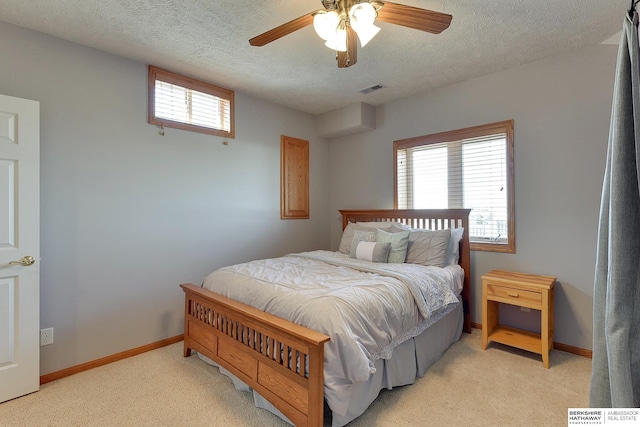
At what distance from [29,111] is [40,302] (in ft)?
4.57

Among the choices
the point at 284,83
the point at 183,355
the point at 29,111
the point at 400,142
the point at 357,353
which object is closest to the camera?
the point at 357,353

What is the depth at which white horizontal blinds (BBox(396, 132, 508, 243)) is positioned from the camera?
3.11 meters

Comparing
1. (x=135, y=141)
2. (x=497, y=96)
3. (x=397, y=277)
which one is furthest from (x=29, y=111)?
(x=497, y=96)

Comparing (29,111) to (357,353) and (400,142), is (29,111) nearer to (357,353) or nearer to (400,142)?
(357,353)

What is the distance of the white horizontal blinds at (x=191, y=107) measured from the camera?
118 inches

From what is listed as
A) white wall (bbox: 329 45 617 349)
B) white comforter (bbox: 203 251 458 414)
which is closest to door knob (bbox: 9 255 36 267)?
white comforter (bbox: 203 251 458 414)

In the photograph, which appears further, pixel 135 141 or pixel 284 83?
pixel 284 83

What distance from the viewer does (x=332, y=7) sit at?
185 cm

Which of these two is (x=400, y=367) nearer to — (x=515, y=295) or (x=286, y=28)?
(x=515, y=295)

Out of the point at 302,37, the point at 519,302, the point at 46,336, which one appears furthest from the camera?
the point at 519,302

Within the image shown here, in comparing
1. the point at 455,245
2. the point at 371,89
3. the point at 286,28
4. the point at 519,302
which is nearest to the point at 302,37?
the point at 286,28

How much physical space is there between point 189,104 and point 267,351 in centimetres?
258

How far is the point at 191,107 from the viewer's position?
10.5 ft

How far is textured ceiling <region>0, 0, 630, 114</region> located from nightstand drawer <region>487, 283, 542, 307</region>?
2.05 meters
